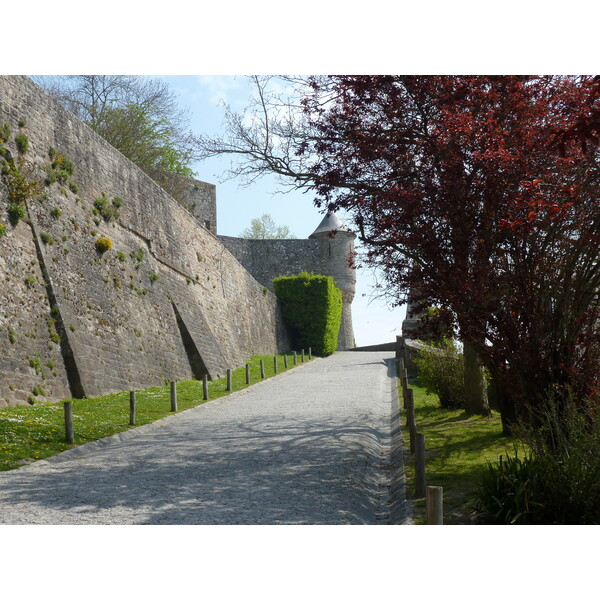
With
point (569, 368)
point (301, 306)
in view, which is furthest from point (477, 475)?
point (301, 306)

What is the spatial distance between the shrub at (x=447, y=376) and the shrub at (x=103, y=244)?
7.65 metres

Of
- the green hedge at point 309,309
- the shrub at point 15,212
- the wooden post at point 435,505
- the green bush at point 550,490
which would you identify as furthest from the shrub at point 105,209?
the green hedge at point 309,309

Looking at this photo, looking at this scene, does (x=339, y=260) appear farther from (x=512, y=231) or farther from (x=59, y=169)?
(x=512, y=231)

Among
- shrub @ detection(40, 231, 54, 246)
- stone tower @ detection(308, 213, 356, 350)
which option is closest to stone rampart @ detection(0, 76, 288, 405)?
shrub @ detection(40, 231, 54, 246)

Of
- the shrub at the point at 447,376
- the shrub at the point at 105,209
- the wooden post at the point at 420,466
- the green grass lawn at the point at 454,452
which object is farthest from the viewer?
the shrub at the point at 105,209

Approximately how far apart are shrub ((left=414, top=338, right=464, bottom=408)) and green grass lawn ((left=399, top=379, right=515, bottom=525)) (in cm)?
31

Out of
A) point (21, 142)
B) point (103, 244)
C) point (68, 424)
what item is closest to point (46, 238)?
point (21, 142)

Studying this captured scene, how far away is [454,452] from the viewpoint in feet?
27.3

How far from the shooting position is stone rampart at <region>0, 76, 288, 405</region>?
1152cm

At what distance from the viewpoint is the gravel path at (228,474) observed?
5691mm

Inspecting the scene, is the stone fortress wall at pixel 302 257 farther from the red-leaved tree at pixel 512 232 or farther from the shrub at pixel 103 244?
the red-leaved tree at pixel 512 232

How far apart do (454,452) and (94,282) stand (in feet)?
29.4

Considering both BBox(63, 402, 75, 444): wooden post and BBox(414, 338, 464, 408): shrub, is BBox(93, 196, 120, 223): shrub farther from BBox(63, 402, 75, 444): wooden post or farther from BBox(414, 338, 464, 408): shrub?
BBox(414, 338, 464, 408): shrub

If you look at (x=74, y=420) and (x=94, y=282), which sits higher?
(x=94, y=282)
